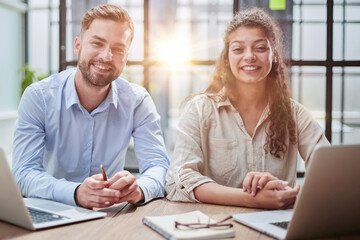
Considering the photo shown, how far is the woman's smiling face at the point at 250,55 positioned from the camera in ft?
5.88

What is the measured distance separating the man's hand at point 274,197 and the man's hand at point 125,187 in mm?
396

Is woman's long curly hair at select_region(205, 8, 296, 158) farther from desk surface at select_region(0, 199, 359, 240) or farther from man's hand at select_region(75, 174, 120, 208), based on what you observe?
man's hand at select_region(75, 174, 120, 208)

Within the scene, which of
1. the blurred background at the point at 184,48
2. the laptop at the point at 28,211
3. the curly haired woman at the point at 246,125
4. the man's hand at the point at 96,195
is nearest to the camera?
the laptop at the point at 28,211

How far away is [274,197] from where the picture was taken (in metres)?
1.38

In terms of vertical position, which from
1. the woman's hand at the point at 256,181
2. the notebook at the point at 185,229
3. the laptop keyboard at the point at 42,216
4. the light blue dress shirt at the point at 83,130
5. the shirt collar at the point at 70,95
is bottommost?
the laptop keyboard at the point at 42,216

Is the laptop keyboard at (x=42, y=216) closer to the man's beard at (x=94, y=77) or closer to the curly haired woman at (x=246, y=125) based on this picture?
the curly haired woman at (x=246, y=125)

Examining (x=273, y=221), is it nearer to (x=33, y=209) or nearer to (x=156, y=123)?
(x=33, y=209)

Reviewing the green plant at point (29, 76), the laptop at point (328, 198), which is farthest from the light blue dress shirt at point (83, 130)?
the green plant at point (29, 76)

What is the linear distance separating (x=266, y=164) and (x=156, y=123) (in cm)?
53

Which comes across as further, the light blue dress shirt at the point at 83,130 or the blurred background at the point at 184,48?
the blurred background at the point at 184,48

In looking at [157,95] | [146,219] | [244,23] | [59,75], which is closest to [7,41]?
[157,95]

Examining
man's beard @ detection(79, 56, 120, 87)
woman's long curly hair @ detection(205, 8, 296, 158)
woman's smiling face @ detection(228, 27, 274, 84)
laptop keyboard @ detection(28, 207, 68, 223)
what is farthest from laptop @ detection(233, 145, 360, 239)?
man's beard @ detection(79, 56, 120, 87)

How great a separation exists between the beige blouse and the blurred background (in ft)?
0.81

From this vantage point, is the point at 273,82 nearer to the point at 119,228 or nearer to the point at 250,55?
the point at 250,55
